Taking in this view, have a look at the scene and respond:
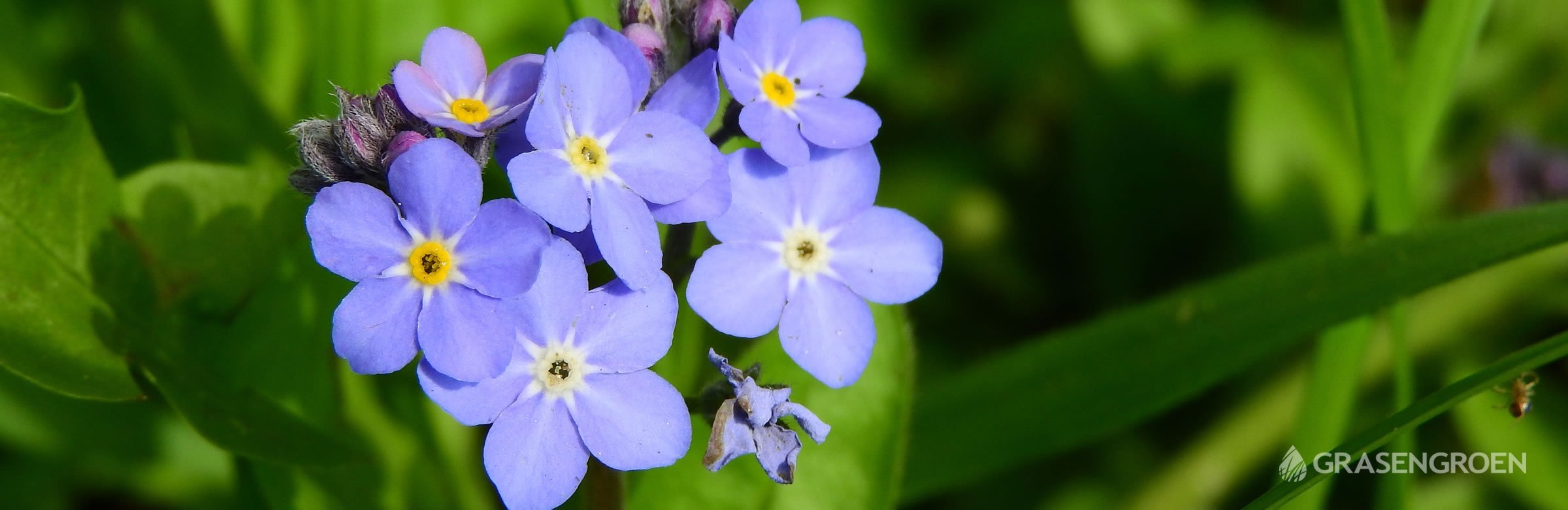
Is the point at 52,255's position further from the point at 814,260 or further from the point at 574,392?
the point at 814,260

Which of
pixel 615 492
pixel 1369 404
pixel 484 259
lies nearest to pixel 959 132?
pixel 1369 404

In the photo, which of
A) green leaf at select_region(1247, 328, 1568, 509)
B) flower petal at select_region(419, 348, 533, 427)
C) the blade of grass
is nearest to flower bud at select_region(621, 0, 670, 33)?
flower petal at select_region(419, 348, 533, 427)

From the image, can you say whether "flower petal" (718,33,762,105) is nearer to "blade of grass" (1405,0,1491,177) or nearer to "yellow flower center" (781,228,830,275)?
"yellow flower center" (781,228,830,275)

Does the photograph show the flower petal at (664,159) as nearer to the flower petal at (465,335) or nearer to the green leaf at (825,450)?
the flower petal at (465,335)

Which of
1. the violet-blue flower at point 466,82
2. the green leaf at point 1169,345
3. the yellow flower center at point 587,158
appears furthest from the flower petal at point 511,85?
the green leaf at point 1169,345

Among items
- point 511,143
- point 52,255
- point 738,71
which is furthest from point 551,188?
point 52,255

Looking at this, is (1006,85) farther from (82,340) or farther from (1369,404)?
(82,340)
